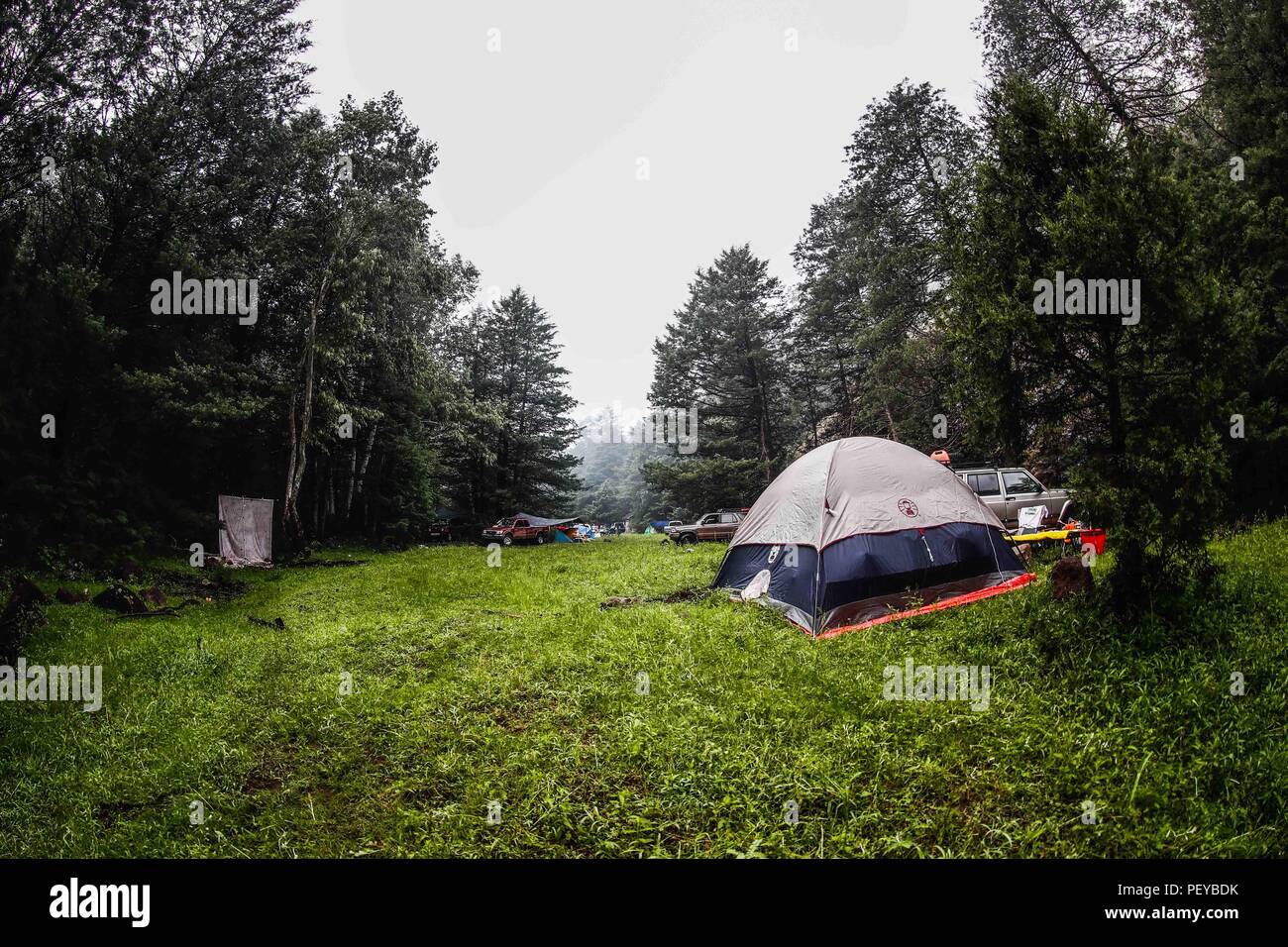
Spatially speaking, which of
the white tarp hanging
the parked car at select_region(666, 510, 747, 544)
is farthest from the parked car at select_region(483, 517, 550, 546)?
the white tarp hanging

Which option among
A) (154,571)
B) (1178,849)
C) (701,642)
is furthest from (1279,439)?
(154,571)

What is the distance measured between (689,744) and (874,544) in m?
4.75

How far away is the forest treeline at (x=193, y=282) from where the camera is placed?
41.4 feet

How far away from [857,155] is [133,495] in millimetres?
26722

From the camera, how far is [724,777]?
144 inches

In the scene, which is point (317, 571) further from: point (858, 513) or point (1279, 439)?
point (1279, 439)

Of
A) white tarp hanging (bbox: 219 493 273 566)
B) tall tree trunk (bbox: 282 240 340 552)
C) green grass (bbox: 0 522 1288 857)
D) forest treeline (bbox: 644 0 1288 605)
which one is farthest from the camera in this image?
tall tree trunk (bbox: 282 240 340 552)

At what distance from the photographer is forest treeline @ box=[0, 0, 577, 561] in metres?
12.6

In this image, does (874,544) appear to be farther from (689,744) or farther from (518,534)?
(518,534)

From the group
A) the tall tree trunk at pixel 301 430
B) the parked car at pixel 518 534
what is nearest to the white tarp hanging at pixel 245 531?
the tall tree trunk at pixel 301 430

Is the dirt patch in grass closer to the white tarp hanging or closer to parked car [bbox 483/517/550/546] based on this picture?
the white tarp hanging

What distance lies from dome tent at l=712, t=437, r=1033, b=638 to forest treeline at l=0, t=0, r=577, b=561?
15.8 metres

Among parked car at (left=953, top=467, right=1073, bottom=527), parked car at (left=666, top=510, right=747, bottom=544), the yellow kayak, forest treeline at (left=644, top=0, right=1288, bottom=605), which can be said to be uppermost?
forest treeline at (left=644, top=0, right=1288, bottom=605)

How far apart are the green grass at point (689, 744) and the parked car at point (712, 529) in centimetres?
1629
